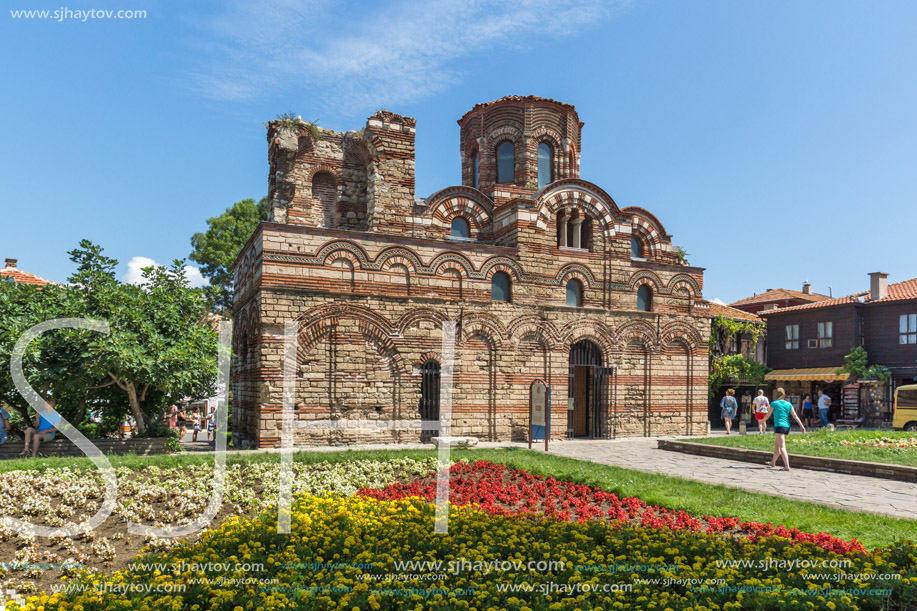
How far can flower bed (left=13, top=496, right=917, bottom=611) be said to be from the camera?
427 centimetres

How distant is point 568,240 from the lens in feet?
60.3

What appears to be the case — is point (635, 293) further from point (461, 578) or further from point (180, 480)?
point (461, 578)

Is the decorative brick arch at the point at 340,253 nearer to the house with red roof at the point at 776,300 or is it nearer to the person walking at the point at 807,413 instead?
the person walking at the point at 807,413

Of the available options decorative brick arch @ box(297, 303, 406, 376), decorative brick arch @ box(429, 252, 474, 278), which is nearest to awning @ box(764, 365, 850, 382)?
decorative brick arch @ box(429, 252, 474, 278)

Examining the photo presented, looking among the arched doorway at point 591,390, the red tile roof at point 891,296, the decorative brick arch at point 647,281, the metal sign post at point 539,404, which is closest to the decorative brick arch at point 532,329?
the arched doorway at point 591,390

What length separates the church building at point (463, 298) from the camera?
47.9ft

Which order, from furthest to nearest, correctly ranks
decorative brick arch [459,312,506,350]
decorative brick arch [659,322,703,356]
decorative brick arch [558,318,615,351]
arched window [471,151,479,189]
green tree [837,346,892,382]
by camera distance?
green tree [837,346,892,382] < arched window [471,151,479,189] < decorative brick arch [659,322,703,356] < decorative brick arch [558,318,615,351] < decorative brick arch [459,312,506,350]

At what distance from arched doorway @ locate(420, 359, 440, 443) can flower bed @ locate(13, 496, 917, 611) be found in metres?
9.20

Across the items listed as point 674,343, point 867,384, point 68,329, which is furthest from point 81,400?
point 867,384

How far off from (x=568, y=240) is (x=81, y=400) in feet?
Answer: 41.8

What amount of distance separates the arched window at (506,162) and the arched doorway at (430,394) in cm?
849

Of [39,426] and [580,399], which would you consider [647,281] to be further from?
[39,426]

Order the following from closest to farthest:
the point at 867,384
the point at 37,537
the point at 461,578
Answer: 1. the point at 461,578
2. the point at 37,537
3. the point at 867,384

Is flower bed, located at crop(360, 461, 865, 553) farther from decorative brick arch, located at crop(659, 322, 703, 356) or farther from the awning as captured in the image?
the awning
